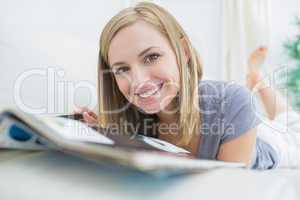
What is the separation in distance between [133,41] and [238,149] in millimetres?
367

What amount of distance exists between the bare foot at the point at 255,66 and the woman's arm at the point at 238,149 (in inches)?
34.4

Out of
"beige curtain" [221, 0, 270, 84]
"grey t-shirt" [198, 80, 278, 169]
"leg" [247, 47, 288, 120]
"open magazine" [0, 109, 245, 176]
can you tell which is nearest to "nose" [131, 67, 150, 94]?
"grey t-shirt" [198, 80, 278, 169]

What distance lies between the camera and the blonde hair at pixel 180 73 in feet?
2.79

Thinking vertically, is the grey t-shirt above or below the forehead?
below

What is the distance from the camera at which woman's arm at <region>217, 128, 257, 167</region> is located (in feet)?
2.86

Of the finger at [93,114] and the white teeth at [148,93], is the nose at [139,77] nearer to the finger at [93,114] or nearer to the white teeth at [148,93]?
the white teeth at [148,93]

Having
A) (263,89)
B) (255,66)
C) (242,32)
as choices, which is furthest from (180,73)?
(242,32)

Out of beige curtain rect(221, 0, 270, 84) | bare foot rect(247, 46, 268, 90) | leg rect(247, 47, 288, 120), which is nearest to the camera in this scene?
leg rect(247, 47, 288, 120)

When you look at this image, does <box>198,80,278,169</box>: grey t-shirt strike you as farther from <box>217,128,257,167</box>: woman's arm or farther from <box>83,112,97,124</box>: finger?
<box>83,112,97,124</box>: finger

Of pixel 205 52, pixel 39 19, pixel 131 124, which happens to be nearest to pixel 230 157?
pixel 131 124

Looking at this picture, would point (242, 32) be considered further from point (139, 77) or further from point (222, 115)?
point (139, 77)

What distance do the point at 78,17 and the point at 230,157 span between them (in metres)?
0.89

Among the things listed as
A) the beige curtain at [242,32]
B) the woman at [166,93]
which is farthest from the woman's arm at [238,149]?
the beige curtain at [242,32]

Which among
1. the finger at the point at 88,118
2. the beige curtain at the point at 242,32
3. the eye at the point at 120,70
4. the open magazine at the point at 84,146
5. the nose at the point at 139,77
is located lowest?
the finger at the point at 88,118
